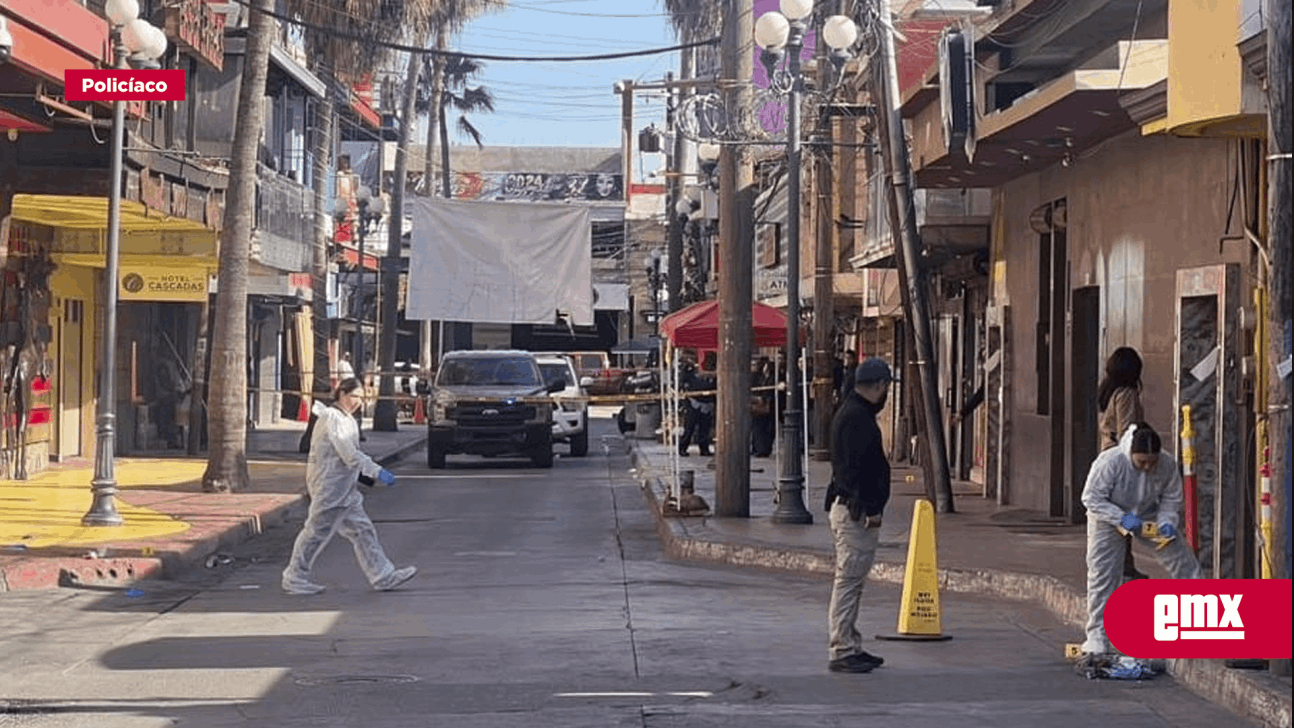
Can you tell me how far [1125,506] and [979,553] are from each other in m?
6.48

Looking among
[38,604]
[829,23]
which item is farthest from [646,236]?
[38,604]

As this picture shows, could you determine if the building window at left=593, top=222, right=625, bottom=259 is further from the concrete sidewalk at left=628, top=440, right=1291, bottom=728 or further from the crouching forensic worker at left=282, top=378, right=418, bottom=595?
the crouching forensic worker at left=282, top=378, right=418, bottom=595

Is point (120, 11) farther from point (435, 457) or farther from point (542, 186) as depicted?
point (542, 186)

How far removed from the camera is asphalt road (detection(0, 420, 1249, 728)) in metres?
11.0

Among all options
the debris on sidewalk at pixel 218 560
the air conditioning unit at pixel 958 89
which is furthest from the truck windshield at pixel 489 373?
the air conditioning unit at pixel 958 89

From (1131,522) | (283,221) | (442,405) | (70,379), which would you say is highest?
(283,221)

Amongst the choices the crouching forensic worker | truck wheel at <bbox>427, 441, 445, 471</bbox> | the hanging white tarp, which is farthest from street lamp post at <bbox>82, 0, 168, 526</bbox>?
truck wheel at <bbox>427, 441, 445, 471</bbox>

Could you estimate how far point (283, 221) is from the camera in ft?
132

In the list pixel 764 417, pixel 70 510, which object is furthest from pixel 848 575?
pixel 764 417

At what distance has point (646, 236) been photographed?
270 feet

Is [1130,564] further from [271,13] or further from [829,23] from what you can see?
[271,13]

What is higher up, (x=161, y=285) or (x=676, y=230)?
(x=676, y=230)

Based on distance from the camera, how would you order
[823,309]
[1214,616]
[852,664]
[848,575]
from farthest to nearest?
[823,309]
[848,575]
[852,664]
[1214,616]

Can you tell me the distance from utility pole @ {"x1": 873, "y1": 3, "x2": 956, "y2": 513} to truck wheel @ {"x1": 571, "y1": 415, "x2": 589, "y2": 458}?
1797 centimetres
